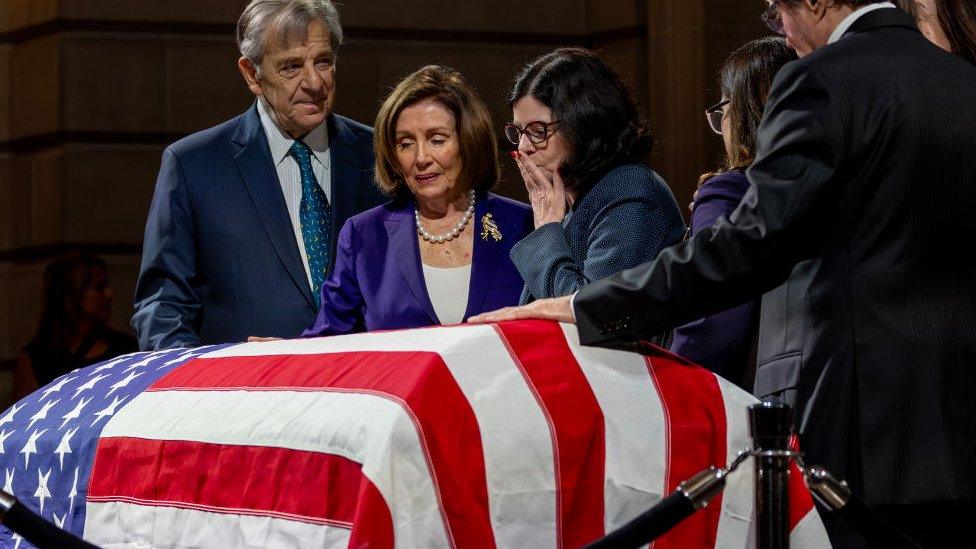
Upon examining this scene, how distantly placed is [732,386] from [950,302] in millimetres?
404

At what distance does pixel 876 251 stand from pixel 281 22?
A: 2021mm

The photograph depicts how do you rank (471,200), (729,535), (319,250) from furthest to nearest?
(319,250)
(471,200)
(729,535)

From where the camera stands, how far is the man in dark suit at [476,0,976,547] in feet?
7.46

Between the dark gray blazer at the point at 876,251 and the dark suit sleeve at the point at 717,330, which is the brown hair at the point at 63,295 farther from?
the dark gray blazer at the point at 876,251

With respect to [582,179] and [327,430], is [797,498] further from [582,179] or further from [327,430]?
[582,179]

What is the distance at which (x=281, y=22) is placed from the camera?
380cm

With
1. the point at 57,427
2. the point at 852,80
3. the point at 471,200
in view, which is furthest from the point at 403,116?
the point at 852,80

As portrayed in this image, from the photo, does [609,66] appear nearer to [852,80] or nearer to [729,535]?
[852,80]

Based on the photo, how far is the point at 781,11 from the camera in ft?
8.02

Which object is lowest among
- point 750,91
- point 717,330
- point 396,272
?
point 717,330

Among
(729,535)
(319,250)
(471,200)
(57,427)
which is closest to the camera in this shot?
(729,535)

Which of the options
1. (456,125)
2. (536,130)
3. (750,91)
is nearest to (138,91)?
(456,125)

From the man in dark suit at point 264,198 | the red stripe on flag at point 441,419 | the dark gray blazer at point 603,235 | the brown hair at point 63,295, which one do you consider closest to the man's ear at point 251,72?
the man in dark suit at point 264,198

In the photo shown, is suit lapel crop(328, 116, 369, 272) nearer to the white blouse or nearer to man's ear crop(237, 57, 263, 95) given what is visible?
man's ear crop(237, 57, 263, 95)
